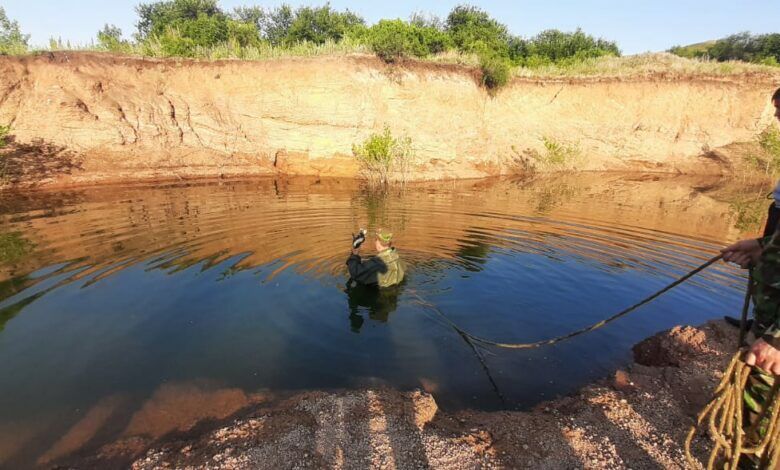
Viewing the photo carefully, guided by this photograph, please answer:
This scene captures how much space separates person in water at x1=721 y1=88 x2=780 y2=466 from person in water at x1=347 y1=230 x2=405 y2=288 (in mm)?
5204

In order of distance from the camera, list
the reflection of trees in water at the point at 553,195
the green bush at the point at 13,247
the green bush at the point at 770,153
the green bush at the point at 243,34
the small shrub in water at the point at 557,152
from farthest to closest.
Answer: the green bush at the point at 243,34 < the small shrub in water at the point at 557,152 < the green bush at the point at 770,153 < the reflection of trees in water at the point at 553,195 < the green bush at the point at 13,247

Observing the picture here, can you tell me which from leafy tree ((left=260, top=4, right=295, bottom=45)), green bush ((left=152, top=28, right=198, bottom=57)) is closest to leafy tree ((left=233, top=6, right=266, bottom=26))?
leafy tree ((left=260, top=4, right=295, bottom=45))

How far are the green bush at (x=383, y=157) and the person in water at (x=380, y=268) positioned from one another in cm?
1267

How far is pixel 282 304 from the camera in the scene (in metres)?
7.28

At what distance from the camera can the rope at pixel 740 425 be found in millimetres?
2668

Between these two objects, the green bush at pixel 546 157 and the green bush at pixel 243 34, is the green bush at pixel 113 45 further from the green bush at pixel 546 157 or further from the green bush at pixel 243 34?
the green bush at pixel 546 157

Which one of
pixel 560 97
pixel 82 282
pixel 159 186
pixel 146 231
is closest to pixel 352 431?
pixel 82 282

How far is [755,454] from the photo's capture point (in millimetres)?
2762

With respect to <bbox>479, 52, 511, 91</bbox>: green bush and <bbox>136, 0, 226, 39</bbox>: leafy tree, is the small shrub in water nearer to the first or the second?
<bbox>479, 52, 511, 91</bbox>: green bush

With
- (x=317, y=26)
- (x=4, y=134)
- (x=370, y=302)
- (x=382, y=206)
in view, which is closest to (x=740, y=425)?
(x=370, y=302)

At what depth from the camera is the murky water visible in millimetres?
5055

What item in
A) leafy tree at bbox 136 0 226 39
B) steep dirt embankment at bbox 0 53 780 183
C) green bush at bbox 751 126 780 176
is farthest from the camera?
leafy tree at bbox 136 0 226 39

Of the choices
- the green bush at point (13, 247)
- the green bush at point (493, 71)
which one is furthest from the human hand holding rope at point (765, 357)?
Answer: the green bush at point (493, 71)

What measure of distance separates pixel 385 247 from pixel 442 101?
20026 mm
